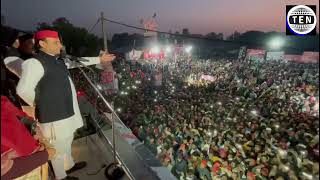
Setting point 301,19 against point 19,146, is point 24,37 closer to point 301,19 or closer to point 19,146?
point 19,146

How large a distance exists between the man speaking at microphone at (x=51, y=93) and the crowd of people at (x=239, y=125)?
11.8ft

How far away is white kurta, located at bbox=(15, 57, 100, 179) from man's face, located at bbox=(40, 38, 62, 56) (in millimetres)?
164

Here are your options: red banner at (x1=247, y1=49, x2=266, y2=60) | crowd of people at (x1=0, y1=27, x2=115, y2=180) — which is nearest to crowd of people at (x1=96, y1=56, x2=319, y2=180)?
red banner at (x1=247, y1=49, x2=266, y2=60)

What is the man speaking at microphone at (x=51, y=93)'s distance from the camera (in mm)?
1849

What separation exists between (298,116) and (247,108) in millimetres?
1792

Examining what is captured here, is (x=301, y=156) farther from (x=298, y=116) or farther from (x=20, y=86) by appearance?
(x=20, y=86)

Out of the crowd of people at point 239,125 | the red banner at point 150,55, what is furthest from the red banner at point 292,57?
the red banner at point 150,55

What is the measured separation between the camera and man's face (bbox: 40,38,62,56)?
1990 millimetres

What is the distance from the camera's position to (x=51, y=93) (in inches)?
78.2

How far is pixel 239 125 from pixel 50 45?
22.5ft

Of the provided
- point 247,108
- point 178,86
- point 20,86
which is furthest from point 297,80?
point 20,86

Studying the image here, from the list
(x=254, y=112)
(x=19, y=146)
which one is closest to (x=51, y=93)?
(x=19, y=146)

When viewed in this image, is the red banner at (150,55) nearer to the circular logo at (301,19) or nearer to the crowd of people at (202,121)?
the crowd of people at (202,121)

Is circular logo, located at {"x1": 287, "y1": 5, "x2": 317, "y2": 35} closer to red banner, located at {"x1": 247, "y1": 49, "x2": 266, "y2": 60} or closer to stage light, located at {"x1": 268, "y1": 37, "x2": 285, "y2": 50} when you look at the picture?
stage light, located at {"x1": 268, "y1": 37, "x2": 285, "y2": 50}
